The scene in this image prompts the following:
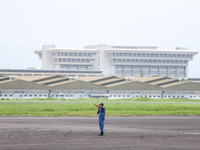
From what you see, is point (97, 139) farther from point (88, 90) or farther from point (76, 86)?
point (88, 90)

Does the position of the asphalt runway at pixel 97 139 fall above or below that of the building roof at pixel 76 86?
below

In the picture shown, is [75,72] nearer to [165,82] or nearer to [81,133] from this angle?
[165,82]

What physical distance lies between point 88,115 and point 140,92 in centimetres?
7762

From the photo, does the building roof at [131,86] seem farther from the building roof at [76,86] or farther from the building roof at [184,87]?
the building roof at [76,86]

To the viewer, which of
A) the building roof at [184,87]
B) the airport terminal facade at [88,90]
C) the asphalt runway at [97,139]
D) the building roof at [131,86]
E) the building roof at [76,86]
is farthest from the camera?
the building roof at [184,87]

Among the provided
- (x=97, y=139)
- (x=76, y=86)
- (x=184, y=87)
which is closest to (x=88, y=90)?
(x=76, y=86)

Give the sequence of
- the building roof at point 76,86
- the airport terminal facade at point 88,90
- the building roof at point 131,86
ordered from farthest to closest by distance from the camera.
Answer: the building roof at point 131,86 < the building roof at point 76,86 < the airport terminal facade at point 88,90

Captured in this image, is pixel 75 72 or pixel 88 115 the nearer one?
pixel 88 115

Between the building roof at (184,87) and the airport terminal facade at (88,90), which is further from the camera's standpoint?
the building roof at (184,87)

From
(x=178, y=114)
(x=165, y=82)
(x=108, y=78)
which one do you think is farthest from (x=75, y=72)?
(x=178, y=114)

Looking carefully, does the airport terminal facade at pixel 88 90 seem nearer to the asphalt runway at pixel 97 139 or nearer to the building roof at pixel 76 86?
the building roof at pixel 76 86

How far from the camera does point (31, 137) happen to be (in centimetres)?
2544

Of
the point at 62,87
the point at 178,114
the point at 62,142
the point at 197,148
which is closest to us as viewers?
the point at 197,148

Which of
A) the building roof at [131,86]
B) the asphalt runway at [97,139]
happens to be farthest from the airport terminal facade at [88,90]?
the asphalt runway at [97,139]
